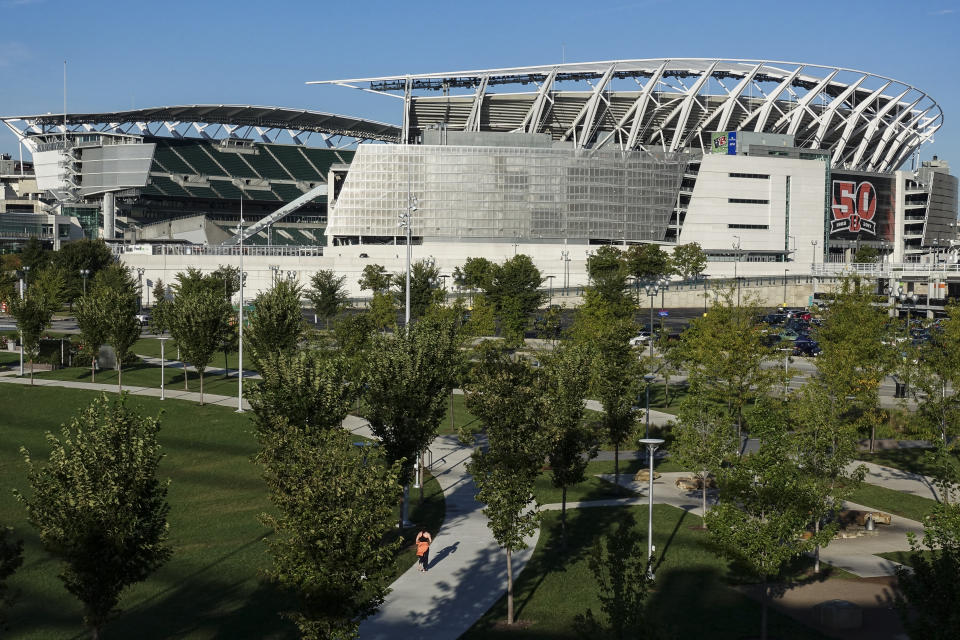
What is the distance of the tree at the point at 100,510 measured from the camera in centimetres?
1717

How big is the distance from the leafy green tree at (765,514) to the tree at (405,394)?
1039cm

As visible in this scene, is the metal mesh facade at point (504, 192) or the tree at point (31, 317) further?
the metal mesh facade at point (504, 192)

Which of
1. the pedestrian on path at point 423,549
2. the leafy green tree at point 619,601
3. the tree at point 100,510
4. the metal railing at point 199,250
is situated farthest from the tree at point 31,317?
the metal railing at point 199,250

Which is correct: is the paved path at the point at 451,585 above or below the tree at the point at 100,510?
below

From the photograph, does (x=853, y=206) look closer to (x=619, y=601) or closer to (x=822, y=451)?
(x=822, y=451)

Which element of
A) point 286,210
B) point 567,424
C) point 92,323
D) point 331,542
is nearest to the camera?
point 331,542

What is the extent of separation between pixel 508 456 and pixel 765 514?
6.60 m

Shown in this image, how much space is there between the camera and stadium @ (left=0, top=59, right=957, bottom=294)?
148m

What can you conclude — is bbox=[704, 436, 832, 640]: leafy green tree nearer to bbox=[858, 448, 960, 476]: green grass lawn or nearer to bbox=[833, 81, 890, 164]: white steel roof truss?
bbox=[858, 448, 960, 476]: green grass lawn

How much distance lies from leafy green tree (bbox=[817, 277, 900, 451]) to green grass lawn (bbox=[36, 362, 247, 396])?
3443cm

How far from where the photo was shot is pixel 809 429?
26.0 m

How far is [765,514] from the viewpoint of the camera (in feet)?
70.3

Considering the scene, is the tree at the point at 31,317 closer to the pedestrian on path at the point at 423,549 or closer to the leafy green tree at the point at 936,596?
the pedestrian on path at the point at 423,549

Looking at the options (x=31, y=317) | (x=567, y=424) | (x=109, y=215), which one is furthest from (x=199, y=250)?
(x=567, y=424)
